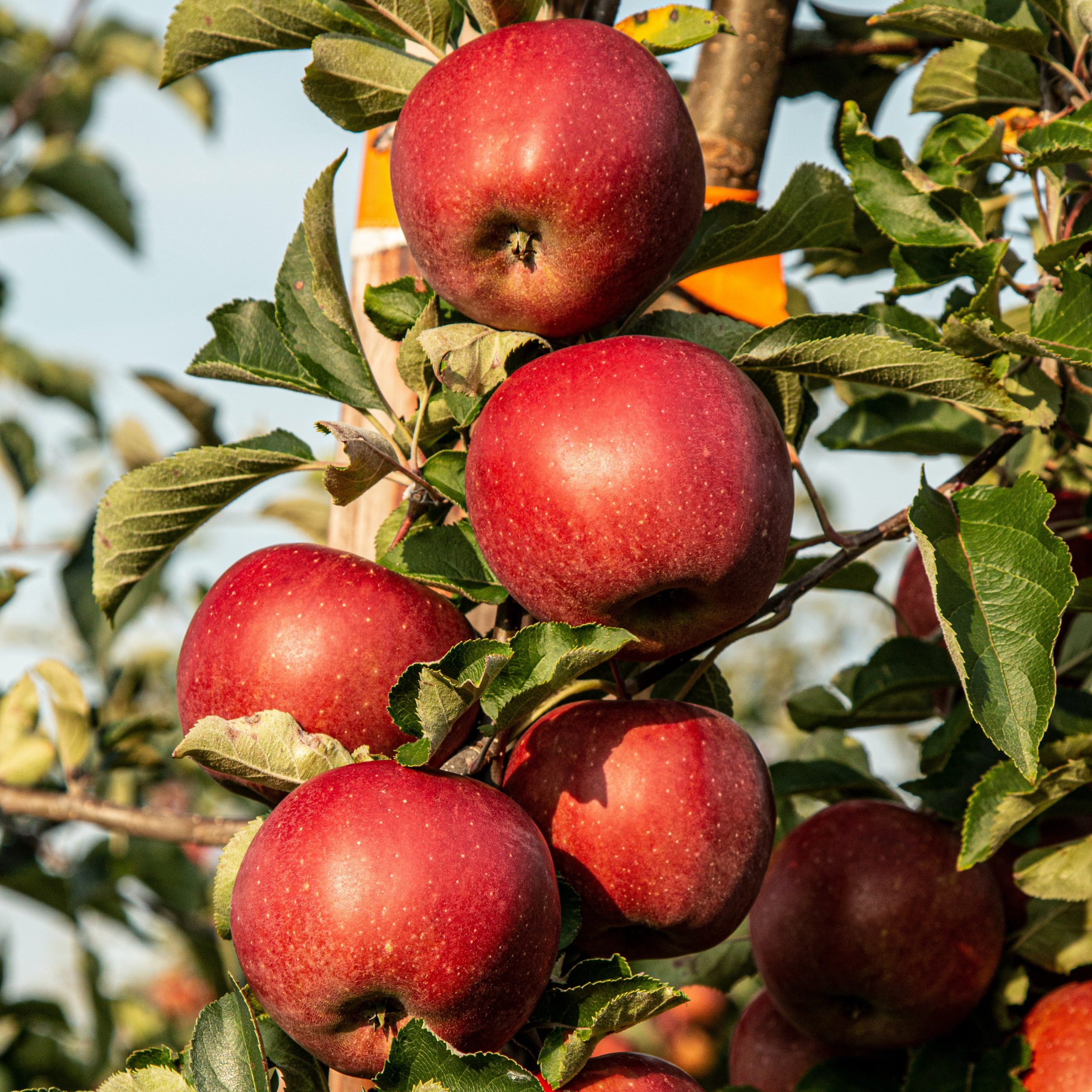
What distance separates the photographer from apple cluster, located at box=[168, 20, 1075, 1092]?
0.75 metres

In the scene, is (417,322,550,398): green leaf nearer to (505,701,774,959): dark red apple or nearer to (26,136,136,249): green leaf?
(505,701,774,959): dark red apple

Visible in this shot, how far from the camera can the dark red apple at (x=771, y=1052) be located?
4.49ft

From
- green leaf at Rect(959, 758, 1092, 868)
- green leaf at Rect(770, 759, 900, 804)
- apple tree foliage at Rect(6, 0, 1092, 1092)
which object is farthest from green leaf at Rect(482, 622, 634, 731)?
green leaf at Rect(770, 759, 900, 804)

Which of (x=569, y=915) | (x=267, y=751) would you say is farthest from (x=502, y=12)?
(x=569, y=915)

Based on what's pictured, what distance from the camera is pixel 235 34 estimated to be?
988 mm

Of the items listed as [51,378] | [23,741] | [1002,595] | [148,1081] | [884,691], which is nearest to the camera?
[148,1081]

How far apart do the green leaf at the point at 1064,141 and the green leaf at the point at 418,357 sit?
53 cm

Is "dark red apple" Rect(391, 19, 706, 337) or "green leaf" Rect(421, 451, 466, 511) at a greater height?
"dark red apple" Rect(391, 19, 706, 337)

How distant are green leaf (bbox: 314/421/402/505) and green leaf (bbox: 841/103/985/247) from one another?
52cm

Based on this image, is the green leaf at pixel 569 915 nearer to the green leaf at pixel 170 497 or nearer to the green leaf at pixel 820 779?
the green leaf at pixel 170 497

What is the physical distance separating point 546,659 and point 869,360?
33cm

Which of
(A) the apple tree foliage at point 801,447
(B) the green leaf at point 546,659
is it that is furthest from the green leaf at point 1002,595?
(B) the green leaf at point 546,659

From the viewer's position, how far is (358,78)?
0.97 m

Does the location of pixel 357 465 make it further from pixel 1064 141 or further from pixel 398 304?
pixel 1064 141
